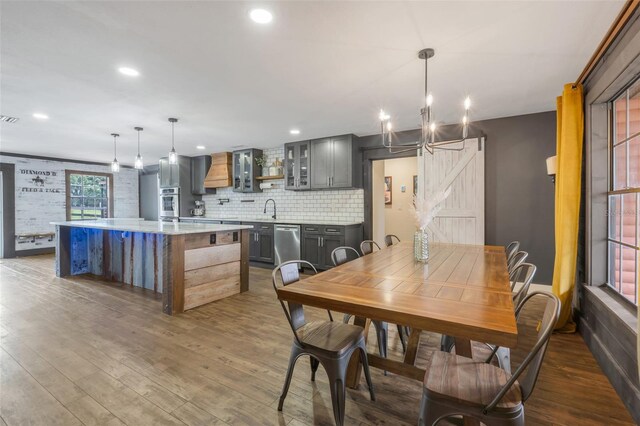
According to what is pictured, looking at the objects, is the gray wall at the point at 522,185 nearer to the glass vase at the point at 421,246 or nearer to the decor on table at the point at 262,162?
the glass vase at the point at 421,246

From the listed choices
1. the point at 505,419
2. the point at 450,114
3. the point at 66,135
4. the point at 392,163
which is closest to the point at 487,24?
the point at 450,114

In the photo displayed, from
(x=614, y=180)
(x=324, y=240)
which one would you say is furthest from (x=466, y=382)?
(x=324, y=240)

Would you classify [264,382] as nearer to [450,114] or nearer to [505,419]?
[505,419]

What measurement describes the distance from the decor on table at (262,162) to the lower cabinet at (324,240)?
192cm

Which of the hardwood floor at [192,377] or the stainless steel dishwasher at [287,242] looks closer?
the hardwood floor at [192,377]

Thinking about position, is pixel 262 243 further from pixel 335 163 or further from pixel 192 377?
pixel 192 377

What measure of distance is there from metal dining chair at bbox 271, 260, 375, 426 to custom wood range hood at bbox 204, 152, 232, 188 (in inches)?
209

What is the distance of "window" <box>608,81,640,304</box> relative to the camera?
2.18 m

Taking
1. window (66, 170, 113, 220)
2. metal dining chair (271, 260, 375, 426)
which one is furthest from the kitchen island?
window (66, 170, 113, 220)

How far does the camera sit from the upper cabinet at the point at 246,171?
6375 millimetres

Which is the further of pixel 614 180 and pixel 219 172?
pixel 219 172

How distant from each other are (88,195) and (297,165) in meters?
6.41

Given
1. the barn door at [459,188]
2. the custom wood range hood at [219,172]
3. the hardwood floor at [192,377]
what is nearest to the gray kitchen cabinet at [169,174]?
the custom wood range hood at [219,172]

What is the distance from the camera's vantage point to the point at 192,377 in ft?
6.84
